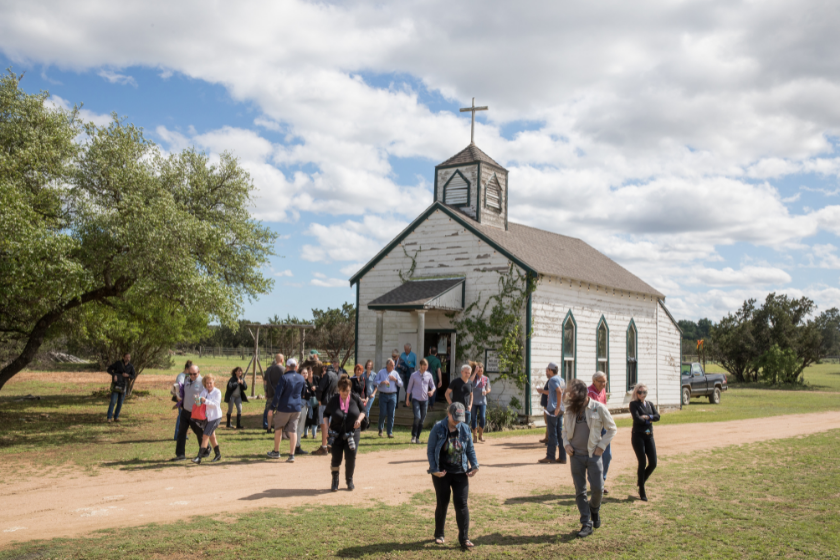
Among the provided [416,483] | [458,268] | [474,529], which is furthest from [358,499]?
[458,268]

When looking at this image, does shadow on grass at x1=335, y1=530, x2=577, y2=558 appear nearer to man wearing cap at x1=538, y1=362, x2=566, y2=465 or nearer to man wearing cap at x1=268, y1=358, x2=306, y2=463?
man wearing cap at x1=538, y1=362, x2=566, y2=465

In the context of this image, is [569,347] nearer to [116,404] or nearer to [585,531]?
[116,404]

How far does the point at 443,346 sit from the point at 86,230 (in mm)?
11008

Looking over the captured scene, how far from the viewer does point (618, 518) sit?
28.4 feet

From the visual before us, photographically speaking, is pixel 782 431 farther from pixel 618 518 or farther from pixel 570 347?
pixel 618 518

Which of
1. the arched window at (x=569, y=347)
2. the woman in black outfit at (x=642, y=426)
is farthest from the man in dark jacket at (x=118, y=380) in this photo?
the woman in black outfit at (x=642, y=426)

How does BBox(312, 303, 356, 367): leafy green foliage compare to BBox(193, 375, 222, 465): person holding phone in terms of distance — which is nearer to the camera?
BBox(193, 375, 222, 465): person holding phone

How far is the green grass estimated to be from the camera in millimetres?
7082

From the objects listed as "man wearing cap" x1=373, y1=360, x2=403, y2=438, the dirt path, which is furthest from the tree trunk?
"man wearing cap" x1=373, y1=360, x2=403, y2=438

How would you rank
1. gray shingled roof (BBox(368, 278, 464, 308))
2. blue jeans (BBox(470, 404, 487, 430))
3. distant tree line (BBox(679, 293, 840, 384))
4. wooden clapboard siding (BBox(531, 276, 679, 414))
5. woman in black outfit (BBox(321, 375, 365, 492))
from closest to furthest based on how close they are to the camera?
woman in black outfit (BBox(321, 375, 365, 492)) → blue jeans (BBox(470, 404, 487, 430)) → gray shingled roof (BBox(368, 278, 464, 308)) → wooden clapboard siding (BBox(531, 276, 679, 414)) → distant tree line (BBox(679, 293, 840, 384))

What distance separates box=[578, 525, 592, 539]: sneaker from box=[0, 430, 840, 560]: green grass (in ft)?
0.27

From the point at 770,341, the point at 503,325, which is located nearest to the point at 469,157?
the point at 503,325

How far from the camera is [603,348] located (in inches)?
930

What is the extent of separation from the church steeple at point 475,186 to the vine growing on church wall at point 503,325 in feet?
11.4
